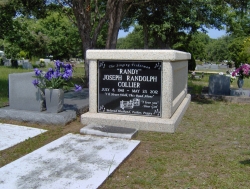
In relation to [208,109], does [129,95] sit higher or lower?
higher

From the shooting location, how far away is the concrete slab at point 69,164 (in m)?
3.52

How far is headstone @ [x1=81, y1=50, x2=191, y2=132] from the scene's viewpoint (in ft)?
19.6

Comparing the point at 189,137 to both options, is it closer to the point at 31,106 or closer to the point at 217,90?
the point at 31,106

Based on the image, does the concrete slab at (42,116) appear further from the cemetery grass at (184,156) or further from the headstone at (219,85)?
→ the headstone at (219,85)

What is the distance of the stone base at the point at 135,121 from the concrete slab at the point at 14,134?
1060 millimetres

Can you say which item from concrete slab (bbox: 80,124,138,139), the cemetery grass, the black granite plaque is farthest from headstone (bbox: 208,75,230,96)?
concrete slab (bbox: 80,124,138,139)

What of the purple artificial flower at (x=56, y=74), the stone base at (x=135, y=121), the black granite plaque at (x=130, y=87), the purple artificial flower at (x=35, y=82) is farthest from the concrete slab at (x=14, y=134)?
the black granite plaque at (x=130, y=87)

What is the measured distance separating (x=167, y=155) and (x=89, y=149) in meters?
1.19

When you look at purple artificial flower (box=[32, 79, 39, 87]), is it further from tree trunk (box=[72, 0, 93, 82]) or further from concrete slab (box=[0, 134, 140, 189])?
tree trunk (box=[72, 0, 93, 82])

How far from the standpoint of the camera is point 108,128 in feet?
18.9

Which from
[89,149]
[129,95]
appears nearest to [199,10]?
[129,95]

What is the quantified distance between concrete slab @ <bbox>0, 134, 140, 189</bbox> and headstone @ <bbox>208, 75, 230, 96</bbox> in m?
6.92

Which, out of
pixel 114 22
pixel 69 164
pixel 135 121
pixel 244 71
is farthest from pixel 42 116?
pixel 244 71

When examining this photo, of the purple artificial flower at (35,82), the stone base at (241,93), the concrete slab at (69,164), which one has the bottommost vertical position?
the concrete slab at (69,164)
